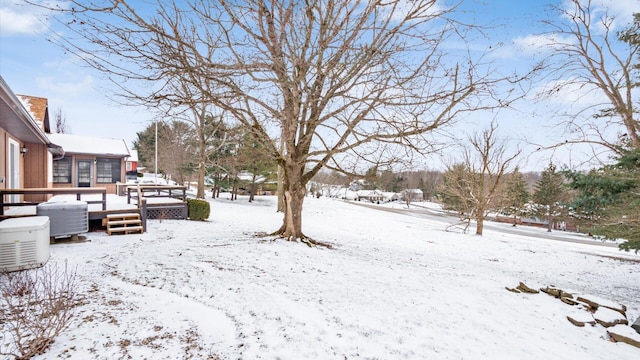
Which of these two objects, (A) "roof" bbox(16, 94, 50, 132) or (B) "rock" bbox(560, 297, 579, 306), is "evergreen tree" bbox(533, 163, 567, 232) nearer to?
(B) "rock" bbox(560, 297, 579, 306)

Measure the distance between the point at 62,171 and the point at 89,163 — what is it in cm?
138

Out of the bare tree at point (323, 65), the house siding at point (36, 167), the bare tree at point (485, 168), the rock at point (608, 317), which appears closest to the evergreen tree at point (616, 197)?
the rock at point (608, 317)

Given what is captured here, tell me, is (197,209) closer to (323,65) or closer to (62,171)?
(323,65)

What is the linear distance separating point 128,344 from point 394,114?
22.5ft

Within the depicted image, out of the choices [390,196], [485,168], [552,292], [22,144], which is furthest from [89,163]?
[390,196]

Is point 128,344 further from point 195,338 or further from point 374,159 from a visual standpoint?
point 374,159

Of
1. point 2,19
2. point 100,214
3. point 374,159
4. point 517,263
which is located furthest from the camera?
point 517,263

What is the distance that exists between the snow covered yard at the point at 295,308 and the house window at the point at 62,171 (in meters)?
13.6

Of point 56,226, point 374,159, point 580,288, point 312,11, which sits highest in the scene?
point 312,11

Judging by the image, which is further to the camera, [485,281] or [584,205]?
[584,205]

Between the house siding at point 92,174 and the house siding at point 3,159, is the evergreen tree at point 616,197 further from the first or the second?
the house siding at point 92,174

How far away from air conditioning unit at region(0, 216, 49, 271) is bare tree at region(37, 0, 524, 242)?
3007 mm

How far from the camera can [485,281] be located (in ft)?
22.1

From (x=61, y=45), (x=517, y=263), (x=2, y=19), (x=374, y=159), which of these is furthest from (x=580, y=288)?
(x=2, y=19)
